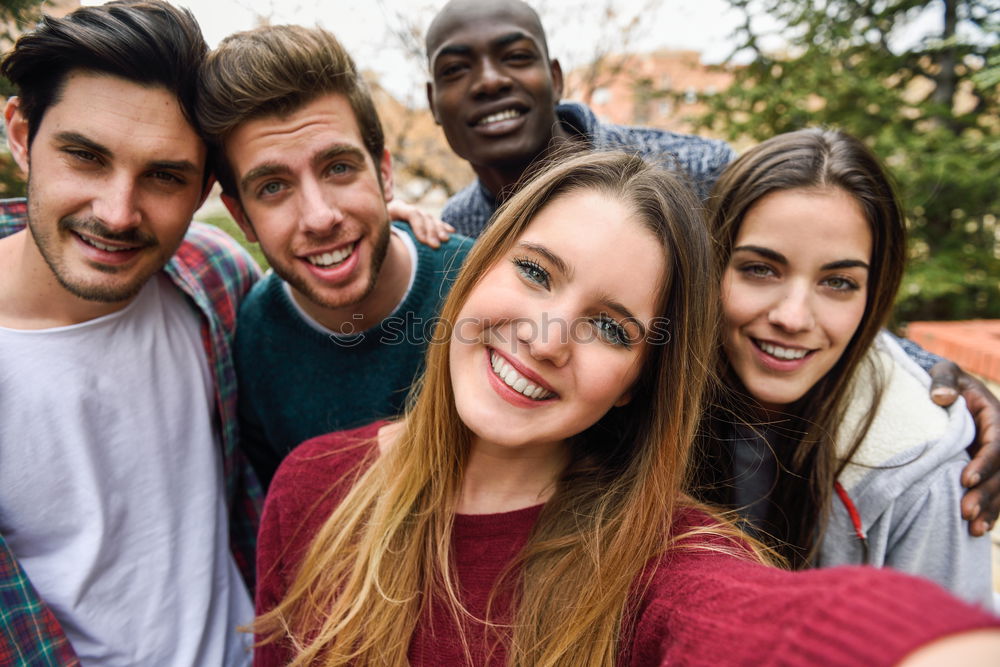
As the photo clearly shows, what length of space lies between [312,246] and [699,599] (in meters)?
1.53

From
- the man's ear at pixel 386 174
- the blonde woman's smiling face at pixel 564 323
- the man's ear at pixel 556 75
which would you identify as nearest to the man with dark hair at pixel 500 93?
the man's ear at pixel 556 75

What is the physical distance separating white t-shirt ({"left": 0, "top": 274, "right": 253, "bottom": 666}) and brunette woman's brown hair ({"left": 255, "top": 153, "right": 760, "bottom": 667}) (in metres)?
0.46

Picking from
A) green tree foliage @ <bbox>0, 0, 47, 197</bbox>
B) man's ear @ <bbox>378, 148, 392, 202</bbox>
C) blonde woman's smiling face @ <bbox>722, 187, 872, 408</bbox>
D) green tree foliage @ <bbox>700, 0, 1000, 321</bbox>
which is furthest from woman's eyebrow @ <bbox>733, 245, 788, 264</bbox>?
green tree foliage @ <bbox>700, 0, 1000, 321</bbox>

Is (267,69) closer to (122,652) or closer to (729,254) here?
(729,254)

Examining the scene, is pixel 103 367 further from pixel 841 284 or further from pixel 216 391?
pixel 841 284

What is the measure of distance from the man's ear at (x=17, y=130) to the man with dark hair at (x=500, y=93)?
1.56 m

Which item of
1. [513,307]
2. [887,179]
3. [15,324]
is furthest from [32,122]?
[887,179]

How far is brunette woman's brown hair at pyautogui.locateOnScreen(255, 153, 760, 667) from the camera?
3.93ft

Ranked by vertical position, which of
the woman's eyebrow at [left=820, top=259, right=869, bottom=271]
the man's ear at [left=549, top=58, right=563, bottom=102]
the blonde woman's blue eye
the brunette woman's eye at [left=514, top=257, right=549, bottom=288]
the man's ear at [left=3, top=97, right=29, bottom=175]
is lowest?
the blonde woman's blue eye

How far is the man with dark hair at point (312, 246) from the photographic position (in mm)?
1823

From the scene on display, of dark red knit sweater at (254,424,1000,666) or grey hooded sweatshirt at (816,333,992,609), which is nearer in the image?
dark red knit sweater at (254,424,1000,666)

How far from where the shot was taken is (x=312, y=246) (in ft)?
6.27

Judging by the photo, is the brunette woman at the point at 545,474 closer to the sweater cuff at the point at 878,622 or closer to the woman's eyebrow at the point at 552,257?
the woman's eyebrow at the point at 552,257

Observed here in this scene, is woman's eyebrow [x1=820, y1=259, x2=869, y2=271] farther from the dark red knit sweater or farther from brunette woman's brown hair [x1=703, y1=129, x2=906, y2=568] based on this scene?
the dark red knit sweater
